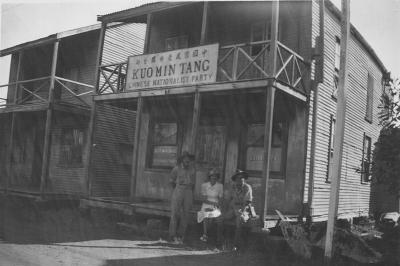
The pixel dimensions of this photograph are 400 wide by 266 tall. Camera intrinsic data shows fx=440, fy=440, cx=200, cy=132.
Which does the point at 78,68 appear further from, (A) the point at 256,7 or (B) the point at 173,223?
(B) the point at 173,223

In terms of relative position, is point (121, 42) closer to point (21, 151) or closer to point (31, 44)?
point (31, 44)

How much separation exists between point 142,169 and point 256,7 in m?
6.16

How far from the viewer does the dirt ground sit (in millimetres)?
7234

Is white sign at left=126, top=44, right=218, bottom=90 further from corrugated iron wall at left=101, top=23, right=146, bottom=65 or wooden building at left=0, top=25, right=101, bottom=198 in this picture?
corrugated iron wall at left=101, top=23, right=146, bottom=65

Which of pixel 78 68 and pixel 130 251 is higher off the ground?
pixel 78 68

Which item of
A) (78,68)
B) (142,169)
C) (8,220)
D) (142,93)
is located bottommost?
(8,220)

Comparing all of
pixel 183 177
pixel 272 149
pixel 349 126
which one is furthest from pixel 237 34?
pixel 183 177

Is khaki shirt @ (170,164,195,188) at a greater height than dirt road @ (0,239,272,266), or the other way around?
khaki shirt @ (170,164,195,188)

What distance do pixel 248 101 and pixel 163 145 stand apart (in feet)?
11.8

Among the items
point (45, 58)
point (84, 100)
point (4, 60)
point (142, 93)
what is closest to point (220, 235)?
point (142, 93)

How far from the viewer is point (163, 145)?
1394cm

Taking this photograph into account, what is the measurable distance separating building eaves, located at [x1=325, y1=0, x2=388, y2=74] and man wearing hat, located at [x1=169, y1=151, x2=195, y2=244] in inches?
240

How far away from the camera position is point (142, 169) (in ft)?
46.9

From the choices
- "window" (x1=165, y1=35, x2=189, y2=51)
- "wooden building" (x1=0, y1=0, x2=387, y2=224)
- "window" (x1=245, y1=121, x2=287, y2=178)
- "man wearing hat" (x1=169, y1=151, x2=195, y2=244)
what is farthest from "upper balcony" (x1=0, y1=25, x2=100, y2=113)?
"man wearing hat" (x1=169, y1=151, x2=195, y2=244)
